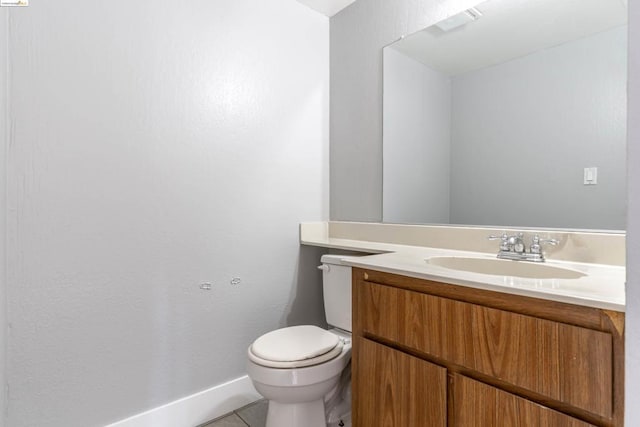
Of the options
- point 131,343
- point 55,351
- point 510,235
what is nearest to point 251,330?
point 131,343

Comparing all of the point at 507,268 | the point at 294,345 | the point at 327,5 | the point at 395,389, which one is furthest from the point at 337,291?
the point at 327,5

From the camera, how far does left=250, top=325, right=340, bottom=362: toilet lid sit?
1254mm

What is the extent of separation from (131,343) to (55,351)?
10.1 inches

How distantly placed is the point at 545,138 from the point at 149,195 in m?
1.67

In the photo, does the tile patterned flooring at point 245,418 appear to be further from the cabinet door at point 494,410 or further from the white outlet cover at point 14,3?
the white outlet cover at point 14,3

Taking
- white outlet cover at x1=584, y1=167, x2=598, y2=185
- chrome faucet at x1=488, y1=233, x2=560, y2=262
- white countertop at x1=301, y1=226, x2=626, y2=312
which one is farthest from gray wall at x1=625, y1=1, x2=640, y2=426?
white outlet cover at x1=584, y1=167, x2=598, y2=185

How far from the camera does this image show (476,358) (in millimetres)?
863

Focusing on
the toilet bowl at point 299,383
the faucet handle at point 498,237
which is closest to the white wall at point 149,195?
the toilet bowl at point 299,383

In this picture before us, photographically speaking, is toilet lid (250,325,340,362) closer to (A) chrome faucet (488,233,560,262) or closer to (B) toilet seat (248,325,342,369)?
(B) toilet seat (248,325,342,369)

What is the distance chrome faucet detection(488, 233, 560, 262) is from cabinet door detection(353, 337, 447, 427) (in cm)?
56

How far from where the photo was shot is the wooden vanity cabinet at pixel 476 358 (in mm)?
691

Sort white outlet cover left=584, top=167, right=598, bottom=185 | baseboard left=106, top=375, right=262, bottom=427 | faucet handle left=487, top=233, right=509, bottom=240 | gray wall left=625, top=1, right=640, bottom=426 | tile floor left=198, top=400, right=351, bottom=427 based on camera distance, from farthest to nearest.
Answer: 1. tile floor left=198, top=400, right=351, bottom=427
2. baseboard left=106, top=375, right=262, bottom=427
3. faucet handle left=487, top=233, right=509, bottom=240
4. white outlet cover left=584, top=167, right=598, bottom=185
5. gray wall left=625, top=1, right=640, bottom=426

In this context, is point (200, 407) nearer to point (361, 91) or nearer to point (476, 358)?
point (476, 358)

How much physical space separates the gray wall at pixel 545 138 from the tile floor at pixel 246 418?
125 centimetres
